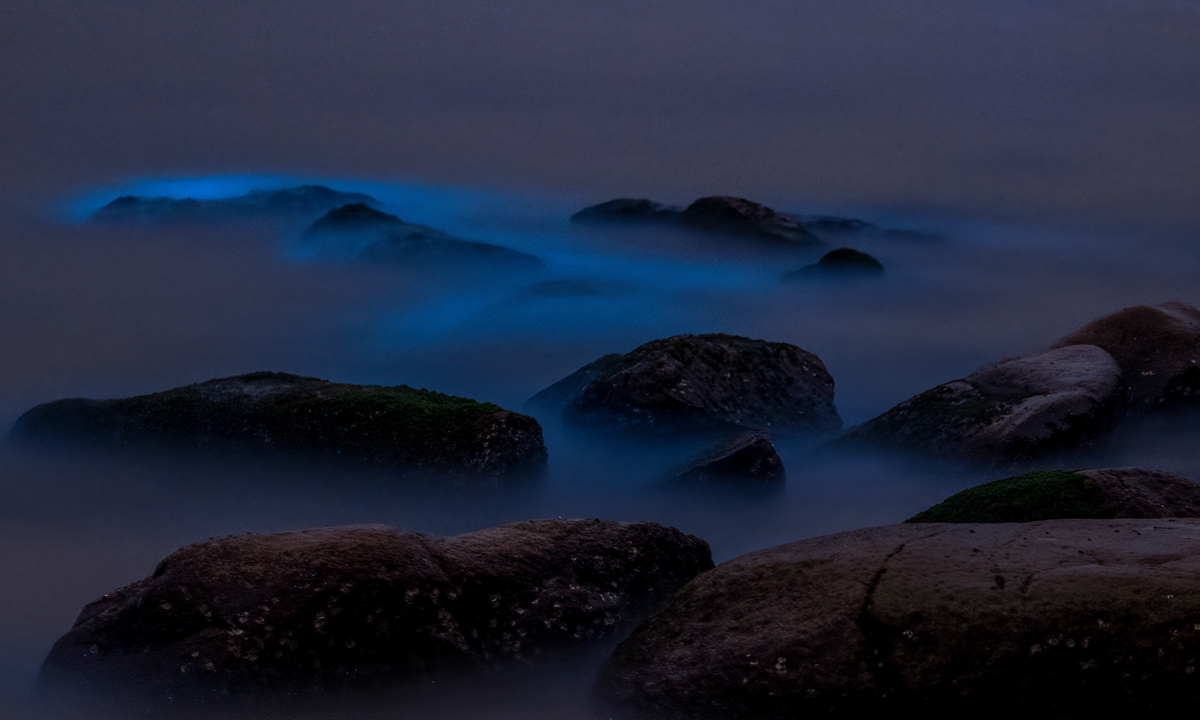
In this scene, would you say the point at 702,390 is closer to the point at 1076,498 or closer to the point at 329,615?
the point at 1076,498

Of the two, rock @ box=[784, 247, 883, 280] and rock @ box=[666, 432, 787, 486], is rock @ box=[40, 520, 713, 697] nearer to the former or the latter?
rock @ box=[666, 432, 787, 486]

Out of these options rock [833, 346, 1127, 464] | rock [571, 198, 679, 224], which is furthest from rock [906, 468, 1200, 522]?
rock [571, 198, 679, 224]

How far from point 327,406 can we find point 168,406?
4.65 feet

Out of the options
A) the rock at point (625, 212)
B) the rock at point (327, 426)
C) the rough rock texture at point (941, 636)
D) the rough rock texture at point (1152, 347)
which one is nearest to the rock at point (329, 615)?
the rough rock texture at point (941, 636)

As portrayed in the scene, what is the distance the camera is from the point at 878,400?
11.4 m

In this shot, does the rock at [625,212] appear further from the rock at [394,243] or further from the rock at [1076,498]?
the rock at [1076,498]

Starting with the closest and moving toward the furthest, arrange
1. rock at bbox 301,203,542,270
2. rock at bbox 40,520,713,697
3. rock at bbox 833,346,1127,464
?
rock at bbox 40,520,713,697, rock at bbox 833,346,1127,464, rock at bbox 301,203,542,270

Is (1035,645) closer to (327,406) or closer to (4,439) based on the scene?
(327,406)

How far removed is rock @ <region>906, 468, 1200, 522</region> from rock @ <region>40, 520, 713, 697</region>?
217cm

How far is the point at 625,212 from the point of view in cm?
1750

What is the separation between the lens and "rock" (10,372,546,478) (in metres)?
7.24

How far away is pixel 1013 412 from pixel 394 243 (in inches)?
387

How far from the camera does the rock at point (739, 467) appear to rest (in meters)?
7.61

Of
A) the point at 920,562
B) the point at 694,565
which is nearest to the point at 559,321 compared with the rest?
the point at 694,565
